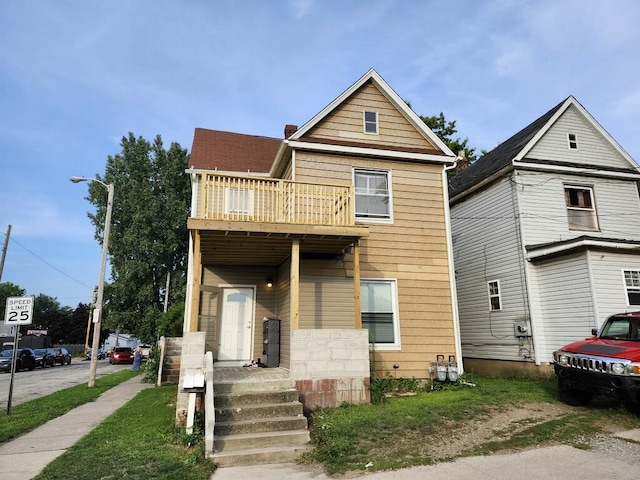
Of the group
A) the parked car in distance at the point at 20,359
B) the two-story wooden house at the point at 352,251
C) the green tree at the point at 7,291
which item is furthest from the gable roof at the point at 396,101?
the green tree at the point at 7,291

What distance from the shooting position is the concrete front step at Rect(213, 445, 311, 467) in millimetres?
5691

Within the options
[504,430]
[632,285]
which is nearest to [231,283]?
[504,430]

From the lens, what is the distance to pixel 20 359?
2655 cm

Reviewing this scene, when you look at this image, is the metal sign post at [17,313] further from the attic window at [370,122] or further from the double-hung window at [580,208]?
the double-hung window at [580,208]

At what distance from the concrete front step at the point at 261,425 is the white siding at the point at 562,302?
876cm

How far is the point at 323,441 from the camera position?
20.8 feet

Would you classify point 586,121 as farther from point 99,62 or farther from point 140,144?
point 140,144

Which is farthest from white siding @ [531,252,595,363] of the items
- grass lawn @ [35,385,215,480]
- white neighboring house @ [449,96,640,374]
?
grass lawn @ [35,385,215,480]

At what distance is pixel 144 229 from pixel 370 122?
77.9ft

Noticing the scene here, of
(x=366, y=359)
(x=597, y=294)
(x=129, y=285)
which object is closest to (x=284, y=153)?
(x=366, y=359)

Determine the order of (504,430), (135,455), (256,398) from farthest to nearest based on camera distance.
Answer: (256,398) → (504,430) → (135,455)

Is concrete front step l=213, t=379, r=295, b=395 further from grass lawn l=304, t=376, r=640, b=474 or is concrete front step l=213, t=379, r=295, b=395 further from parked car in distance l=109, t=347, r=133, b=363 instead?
parked car in distance l=109, t=347, r=133, b=363

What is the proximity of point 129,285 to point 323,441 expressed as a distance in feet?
90.3

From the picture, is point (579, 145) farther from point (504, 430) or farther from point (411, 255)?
point (504, 430)
